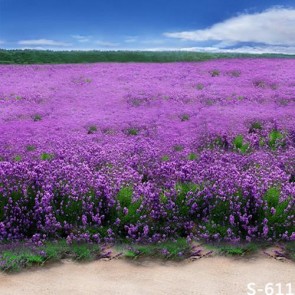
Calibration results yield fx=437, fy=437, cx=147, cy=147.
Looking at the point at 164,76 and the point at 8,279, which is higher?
the point at 164,76

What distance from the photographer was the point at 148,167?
26.3 ft

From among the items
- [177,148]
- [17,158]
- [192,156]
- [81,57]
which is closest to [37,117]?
[17,158]

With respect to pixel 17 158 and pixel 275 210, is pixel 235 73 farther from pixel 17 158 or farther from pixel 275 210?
pixel 275 210

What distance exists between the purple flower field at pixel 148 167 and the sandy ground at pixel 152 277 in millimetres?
643

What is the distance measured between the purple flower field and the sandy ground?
64 centimetres

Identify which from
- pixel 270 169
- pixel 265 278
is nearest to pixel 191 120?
pixel 270 169

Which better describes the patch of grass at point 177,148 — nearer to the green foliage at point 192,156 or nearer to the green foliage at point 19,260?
the green foliage at point 192,156

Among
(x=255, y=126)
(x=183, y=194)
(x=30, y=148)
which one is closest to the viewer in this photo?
(x=183, y=194)

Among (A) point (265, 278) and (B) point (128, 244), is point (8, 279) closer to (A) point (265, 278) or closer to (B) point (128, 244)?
(B) point (128, 244)

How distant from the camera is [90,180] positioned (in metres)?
6.96

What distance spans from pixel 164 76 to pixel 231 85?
405 centimetres

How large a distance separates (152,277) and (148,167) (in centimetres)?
308

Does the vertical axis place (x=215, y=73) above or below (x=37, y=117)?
above

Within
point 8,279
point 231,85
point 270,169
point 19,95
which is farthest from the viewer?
point 231,85
